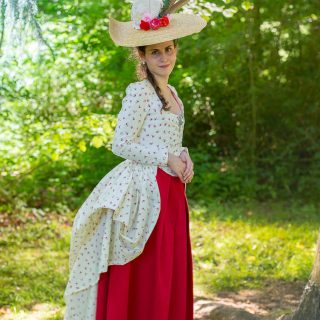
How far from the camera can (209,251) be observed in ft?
16.0

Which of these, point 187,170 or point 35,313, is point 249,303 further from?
point 187,170

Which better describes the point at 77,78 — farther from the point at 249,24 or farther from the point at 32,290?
the point at 32,290

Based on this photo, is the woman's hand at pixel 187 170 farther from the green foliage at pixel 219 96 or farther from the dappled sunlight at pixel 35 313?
the green foliage at pixel 219 96

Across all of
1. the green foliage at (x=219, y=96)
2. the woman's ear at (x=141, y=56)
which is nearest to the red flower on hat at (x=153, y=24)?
the woman's ear at (x=141, y=56)

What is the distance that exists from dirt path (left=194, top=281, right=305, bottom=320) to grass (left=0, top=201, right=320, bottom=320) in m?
0.10

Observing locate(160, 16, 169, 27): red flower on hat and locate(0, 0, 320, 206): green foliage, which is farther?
locate(0, 0, 320, 206): green foliage

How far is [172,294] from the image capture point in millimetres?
2766

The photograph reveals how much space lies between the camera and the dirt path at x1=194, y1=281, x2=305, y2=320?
3.73 m

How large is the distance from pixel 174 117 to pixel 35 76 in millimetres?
3887

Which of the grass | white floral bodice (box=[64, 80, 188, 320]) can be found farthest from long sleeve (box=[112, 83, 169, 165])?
the grass

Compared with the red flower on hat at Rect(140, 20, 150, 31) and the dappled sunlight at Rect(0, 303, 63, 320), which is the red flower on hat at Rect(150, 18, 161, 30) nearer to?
the red flower on hat at Rect(140, 20, 150, 31)

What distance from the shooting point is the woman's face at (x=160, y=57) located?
268 centimetres

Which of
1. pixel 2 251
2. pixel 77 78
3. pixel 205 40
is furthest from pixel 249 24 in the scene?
pixel 2 251

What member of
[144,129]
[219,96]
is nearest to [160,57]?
[144,129]
